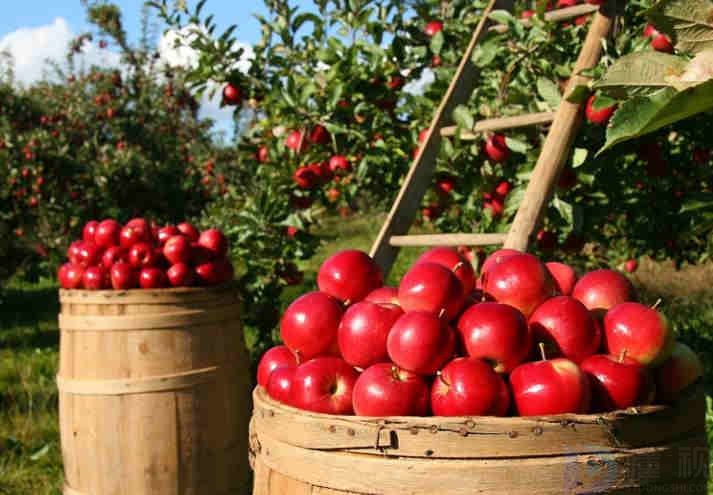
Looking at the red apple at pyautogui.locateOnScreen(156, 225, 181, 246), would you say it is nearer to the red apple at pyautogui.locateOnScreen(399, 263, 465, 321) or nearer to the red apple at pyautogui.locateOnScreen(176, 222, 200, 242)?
the red apple at pyautogui.locateOnScreen(176, 222, 200, 242)

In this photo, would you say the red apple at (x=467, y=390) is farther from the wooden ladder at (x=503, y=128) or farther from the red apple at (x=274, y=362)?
the wooden ladder at (x=503, y=128)

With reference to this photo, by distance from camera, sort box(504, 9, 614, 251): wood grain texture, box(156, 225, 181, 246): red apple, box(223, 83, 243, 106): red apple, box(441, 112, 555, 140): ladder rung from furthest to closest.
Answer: box(223, 83, 243, 106): red apple < box(156, 225, 181, 246): red apple < box(441, 112, 555, 140): ladder rung < box(504, 9, 614, 251): wood grain texture

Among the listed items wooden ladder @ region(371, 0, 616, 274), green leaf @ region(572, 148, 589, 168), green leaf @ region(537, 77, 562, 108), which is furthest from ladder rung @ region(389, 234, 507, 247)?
green leaf @ region(537, 77, 562, 108)

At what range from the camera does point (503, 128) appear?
251cm

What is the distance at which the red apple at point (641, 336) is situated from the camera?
1122mm

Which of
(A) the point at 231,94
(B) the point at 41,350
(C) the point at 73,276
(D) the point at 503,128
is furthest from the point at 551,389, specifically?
(B) the point at 41,350

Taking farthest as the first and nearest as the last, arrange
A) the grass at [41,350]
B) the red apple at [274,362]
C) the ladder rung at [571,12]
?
the grass at [41,350] → the ladder rung at [571,12] → the red apple at [274,362]

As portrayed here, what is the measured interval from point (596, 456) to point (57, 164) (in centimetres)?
693

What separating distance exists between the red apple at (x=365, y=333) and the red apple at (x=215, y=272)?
1.38 meters

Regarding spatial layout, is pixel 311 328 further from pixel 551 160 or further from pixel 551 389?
pixel 551 160

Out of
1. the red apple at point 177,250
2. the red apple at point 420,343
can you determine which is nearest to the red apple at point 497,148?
the red apple at point 177,250

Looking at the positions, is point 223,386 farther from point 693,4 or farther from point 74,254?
point 693,4

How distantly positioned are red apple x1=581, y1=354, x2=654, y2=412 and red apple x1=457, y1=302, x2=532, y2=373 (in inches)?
4.1

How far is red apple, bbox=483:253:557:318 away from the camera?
4.05 feet
